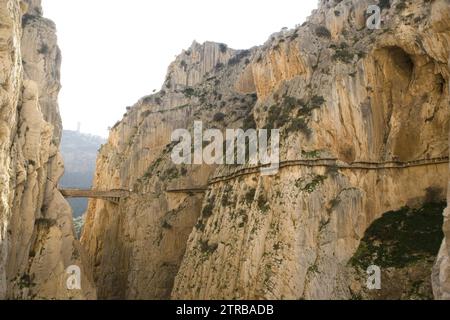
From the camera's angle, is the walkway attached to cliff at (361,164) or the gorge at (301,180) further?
the walkway attached to cliff at (361,164)

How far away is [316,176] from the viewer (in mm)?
41969

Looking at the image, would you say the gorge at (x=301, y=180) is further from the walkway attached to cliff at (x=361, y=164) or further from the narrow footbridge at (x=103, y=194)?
the narrow footbridge at (x=103, y=194)

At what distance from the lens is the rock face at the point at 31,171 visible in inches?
1277

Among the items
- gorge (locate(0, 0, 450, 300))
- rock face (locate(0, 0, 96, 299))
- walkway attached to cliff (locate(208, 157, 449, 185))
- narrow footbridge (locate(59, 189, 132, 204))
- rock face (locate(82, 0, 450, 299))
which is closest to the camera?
rock face (locate(0, 0, 96, 299))

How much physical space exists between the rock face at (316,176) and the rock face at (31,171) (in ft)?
42.6

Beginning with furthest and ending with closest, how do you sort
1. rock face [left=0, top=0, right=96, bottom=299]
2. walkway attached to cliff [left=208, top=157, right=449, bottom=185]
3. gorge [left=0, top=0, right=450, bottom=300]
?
1. walkway attached to cliff [left=208, top=157, right=449, bottom=185]
2. gorge [left=0, top=0, right=450, bottom=300]
3. rock face [left=0, top=0, right=96, bottom=299]

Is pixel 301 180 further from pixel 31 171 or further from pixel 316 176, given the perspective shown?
pixel 31 171

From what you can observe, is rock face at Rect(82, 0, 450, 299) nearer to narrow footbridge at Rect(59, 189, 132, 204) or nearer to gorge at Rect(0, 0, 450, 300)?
gorge at Rect(0, 0, 450, 300)

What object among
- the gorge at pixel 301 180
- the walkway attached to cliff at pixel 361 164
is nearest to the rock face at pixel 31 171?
the gorge at pixel 301 180

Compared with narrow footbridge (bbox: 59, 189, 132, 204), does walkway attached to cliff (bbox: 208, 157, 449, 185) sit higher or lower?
higher

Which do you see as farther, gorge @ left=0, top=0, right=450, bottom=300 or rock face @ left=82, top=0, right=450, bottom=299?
rock face @ left=82, top=0, right=450, bottom=299

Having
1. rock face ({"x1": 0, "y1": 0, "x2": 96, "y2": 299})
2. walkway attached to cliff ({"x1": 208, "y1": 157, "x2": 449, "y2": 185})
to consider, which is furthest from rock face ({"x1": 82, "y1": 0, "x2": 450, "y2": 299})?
rock face ({"x1": 0, "y1": 0, "x2": 96, "y2": 299})

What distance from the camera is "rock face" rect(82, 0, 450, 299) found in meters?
39.9

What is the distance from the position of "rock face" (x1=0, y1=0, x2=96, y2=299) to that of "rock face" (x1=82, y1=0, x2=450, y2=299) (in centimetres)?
1298
